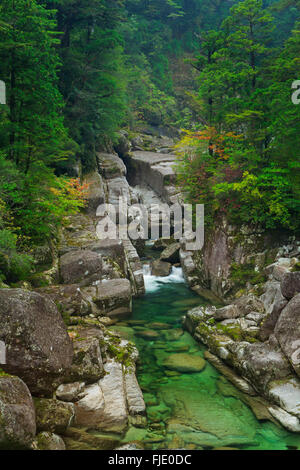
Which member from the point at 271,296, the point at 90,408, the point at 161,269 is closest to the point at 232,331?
the point at 271,296

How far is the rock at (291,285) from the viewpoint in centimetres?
845

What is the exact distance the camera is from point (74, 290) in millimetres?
10109

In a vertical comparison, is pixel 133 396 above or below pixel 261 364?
below

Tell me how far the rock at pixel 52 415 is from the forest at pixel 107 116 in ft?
12.9

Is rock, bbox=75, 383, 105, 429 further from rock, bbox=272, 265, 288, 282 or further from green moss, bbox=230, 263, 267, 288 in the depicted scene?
green moss, bbox=230, 263, 267, 288

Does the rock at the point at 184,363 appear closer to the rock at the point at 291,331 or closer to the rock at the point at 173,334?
the rock at the point at 173,334

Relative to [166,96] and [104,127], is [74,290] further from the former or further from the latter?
[166,96]

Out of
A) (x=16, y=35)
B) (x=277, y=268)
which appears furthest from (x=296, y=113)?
(x=16, y=35)

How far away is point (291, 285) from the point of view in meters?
8.54

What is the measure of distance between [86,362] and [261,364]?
4.21 metres

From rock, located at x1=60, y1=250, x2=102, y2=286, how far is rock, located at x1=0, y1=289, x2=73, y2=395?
5530mm

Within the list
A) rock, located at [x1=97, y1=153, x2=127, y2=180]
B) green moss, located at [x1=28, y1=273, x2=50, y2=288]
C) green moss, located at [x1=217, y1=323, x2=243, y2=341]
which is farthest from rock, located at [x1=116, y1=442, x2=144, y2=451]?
rock, located at [x1=97, y1=153, x2=127, y2=180]

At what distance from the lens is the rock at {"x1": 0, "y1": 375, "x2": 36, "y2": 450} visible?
436cm

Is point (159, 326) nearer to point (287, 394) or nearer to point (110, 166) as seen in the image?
point (287, 394)
